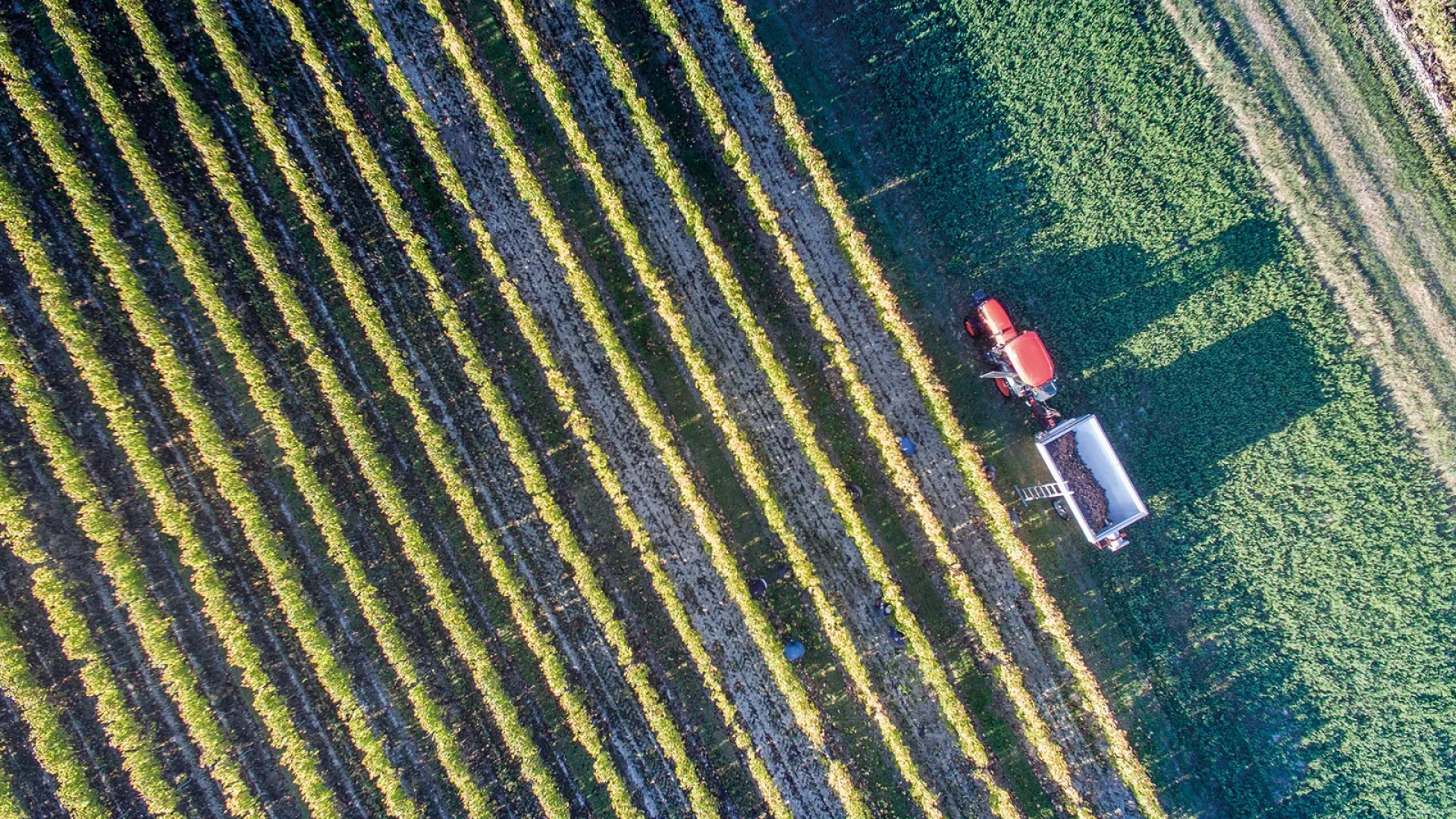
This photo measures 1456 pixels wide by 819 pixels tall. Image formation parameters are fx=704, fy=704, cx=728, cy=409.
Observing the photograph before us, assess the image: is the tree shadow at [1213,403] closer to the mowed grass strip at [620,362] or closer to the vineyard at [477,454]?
the vineyard at [477,454]

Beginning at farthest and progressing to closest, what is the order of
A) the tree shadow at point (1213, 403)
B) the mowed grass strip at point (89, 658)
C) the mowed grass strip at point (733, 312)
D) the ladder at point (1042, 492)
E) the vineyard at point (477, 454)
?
the tree shadow at point (1213, 403) < the mowed grass strip at point (733, 312) < the vineyard at point (477, 454) < the mowed grass strip at point (89, 658) < the ladder at point (1042, 492)

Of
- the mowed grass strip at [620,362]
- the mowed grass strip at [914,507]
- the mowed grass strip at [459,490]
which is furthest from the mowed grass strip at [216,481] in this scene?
the mowed grass strip at [914,507]

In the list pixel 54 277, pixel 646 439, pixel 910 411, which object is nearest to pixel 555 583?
pixel 646 439

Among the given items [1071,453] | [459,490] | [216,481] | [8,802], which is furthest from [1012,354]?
[8,802]

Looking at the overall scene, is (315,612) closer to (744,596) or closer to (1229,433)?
(744,596)

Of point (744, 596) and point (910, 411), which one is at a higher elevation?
point (910, 411)

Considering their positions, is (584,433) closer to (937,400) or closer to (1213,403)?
(937,400)

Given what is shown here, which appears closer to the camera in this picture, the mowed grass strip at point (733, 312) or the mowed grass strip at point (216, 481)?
the mowed grass strip at point (216, 481)
